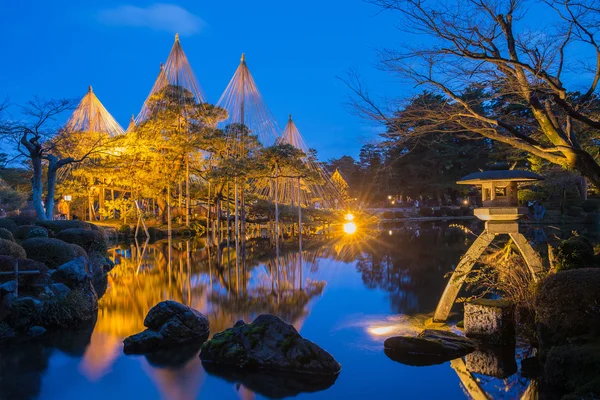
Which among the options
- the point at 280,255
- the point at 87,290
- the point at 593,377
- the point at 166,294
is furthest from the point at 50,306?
the point at 280,255

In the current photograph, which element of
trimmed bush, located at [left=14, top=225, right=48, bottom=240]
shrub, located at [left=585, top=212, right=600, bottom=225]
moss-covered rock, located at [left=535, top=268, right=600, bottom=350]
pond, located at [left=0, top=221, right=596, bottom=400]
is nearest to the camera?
moss-covered rock, located at [left=535, top=268, right=600, bottom=350]

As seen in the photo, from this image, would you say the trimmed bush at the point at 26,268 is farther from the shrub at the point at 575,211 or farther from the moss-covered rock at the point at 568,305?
the shrub at the point at 575,211

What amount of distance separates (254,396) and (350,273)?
10.1 m

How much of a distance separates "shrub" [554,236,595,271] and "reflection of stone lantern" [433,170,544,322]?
0.76 meters

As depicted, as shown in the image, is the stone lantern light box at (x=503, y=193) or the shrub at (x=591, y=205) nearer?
the stone lantern light box at (x=503, y=193)

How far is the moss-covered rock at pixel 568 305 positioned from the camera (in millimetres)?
5273

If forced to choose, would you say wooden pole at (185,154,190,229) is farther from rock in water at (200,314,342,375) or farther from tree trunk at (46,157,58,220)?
rock in water at (200,314,342,375)

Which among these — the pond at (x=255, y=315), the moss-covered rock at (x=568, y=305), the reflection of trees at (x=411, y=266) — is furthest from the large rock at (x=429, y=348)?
the reflection of trees at (x=411, y=266)

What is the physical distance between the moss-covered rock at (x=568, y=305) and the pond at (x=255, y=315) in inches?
32.8

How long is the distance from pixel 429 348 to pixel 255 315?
13.2ft

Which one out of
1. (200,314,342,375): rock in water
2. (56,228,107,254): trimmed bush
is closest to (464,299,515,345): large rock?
(200,314,342,375): rock in water

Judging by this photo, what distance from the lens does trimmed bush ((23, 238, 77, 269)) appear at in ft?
37.4

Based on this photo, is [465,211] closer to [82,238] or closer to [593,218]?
[593,218]

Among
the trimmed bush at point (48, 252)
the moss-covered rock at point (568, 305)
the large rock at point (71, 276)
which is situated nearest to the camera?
the moss-covered rock at point (568, 305)
